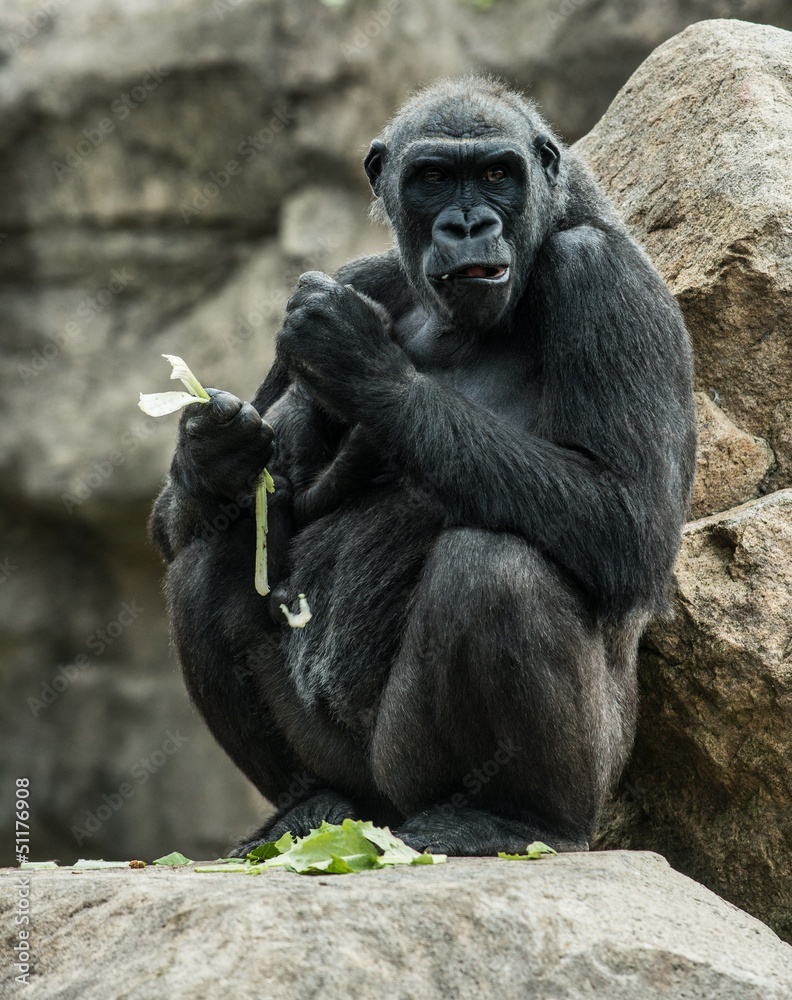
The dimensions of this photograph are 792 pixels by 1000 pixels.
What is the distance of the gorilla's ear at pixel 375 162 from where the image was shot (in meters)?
4.47

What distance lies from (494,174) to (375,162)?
25.1 inches

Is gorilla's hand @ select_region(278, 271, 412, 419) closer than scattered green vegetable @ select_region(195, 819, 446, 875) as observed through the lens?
No

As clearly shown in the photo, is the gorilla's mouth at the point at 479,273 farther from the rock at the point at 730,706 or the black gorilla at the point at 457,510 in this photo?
the rock at the point at 730,706

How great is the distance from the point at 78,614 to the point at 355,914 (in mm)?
7725

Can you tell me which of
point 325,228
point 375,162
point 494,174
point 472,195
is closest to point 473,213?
point 472,195

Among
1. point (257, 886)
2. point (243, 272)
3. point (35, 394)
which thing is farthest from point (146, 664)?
point (257, 886)

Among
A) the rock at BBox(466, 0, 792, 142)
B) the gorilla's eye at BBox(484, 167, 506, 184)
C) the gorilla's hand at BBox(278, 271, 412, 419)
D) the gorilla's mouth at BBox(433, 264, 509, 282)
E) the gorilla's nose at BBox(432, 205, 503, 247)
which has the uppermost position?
the rock at BBox(466, 0, 792, 142)

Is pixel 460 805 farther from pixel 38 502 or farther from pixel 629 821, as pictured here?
pixel 38 502

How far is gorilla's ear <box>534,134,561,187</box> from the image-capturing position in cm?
421

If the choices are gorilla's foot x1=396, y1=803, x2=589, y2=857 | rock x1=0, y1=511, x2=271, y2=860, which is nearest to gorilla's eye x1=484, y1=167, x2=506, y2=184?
gorilla's foot x1=396, y1=803, x2=589, y2=857

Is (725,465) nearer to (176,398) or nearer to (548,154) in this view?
(548,154)

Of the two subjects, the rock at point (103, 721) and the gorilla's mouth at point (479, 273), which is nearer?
the gorilla's mouth at point (479, 273)

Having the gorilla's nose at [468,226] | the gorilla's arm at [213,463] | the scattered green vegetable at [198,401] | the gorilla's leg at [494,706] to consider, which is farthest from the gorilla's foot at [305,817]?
the gorilla's nose at [468,226]

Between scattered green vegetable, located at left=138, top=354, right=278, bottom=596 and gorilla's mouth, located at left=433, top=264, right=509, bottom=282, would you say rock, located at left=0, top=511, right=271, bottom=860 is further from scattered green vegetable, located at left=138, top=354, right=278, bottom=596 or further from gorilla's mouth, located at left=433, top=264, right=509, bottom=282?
gorilla's mouth, located at left=433, top=264, right=509, bottom=282
